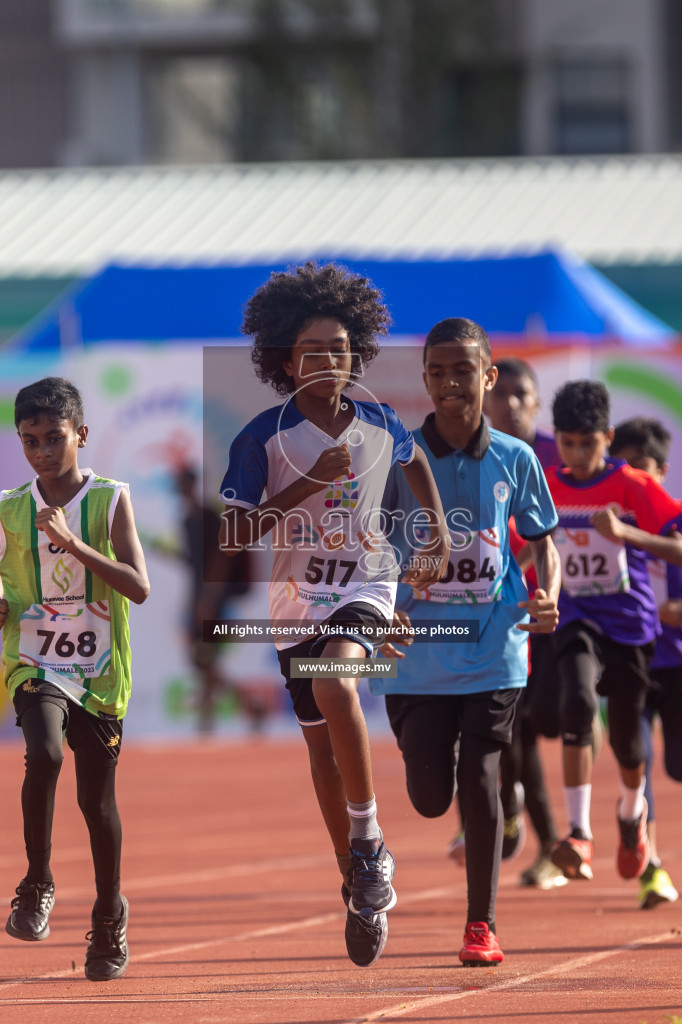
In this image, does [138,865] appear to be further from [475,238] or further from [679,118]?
[679,118]

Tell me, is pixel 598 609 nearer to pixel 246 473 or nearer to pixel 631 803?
pixel 631 803

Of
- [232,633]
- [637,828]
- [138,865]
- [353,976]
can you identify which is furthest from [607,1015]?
[138,865]

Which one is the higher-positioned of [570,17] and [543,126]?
[570,17]

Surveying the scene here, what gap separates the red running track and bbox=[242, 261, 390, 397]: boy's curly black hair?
197 centimetres

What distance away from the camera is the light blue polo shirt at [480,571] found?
568cm

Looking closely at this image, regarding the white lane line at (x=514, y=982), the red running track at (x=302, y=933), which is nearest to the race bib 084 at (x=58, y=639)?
the red running track at (x=302, y=933)

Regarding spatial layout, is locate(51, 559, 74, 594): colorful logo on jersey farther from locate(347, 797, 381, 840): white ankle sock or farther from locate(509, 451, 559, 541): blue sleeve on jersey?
locate(509, 451, 559, 541): blue sleeve on jersey

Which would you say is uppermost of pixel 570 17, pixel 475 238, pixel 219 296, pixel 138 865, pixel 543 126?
pixel 570 17

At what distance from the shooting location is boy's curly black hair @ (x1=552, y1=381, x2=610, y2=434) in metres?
6.69

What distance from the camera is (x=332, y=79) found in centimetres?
3319

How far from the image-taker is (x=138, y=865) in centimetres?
916

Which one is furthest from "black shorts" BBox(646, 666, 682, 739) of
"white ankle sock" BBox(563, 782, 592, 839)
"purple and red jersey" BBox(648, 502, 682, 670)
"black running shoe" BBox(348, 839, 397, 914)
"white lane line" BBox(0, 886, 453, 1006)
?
"black running shoe" BBox(348, 839, 397, 914)

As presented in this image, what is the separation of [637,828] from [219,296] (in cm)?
956

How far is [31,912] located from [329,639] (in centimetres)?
124
